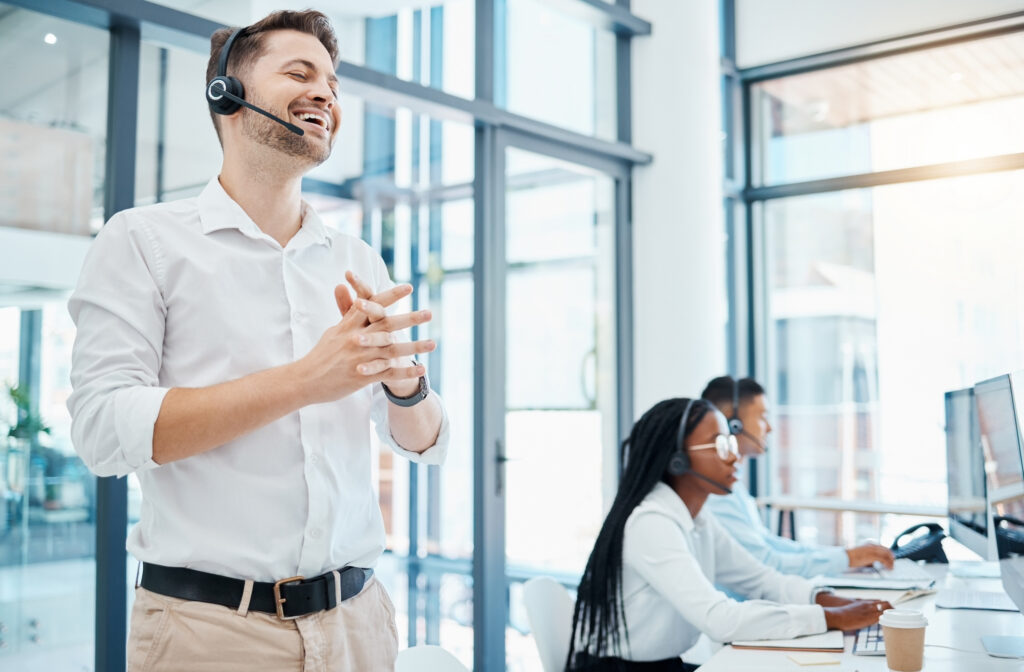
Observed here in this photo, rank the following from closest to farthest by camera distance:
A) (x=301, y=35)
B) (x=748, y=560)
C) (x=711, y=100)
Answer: (x=301, y=35)
(x=748, y=560)
(x=711, y=100)

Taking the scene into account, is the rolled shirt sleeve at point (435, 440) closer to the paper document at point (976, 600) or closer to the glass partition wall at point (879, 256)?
the paper document at point (976, 600)

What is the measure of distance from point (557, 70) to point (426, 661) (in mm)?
3031

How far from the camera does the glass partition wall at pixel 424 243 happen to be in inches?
97.1

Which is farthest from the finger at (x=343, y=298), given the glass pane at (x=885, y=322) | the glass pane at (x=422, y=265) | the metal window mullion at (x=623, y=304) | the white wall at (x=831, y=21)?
the white wall at (x=831, y=21)

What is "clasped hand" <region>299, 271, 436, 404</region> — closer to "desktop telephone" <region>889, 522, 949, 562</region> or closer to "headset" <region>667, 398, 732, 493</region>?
"headset" <region>667, 398, 732, 493</region>

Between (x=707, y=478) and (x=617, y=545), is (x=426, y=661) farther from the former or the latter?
(x=707, y=478)

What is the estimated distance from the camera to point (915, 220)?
195 inches

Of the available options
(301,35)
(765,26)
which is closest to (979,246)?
(765,26)

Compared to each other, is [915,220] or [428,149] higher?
[428,149]

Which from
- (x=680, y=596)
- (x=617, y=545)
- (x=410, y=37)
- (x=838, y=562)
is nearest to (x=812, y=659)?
(x=680, y=596)

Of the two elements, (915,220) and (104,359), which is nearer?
(104,359)

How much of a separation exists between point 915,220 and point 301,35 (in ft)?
14.0

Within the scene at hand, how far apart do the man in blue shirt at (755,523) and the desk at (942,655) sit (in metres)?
0.65

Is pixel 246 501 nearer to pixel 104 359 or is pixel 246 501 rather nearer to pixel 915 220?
pixel 104 359
